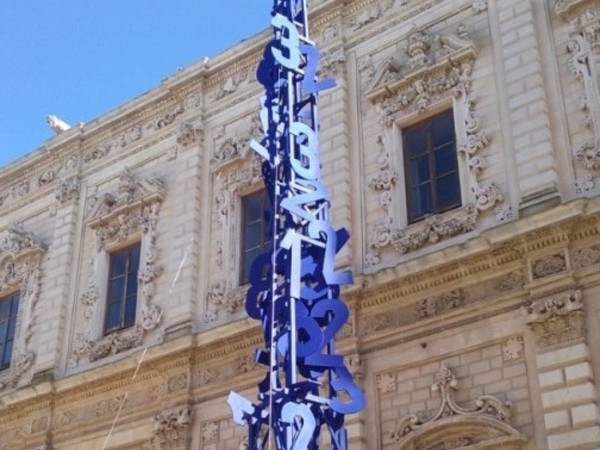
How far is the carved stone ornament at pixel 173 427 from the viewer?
1339 cm

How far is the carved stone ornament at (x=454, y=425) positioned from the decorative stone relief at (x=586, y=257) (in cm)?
170

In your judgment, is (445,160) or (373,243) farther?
(445,160)

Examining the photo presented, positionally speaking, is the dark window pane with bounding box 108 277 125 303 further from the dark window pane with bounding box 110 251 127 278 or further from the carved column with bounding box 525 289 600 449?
the carved column with bounding box 525 289 600 449

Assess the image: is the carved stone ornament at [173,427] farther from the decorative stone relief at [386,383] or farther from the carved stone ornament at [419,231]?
the carved stone ornament at [419,231]

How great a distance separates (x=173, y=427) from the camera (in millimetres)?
13531

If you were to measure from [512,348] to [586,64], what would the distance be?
3.56 m

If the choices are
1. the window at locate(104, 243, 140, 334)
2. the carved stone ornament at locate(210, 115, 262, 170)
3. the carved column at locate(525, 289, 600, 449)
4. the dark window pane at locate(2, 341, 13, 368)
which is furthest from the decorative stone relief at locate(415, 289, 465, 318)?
the dark window pane at locate(2, 341, 13, 368)

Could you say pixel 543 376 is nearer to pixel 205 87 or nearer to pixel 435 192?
pixel 435 192

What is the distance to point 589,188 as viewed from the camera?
11250 millimetres

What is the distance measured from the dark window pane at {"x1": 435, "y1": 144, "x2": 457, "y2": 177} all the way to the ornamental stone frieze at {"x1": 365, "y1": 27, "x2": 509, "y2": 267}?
0.27 m

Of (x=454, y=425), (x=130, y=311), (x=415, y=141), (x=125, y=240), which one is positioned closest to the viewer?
(x=454, y=425)

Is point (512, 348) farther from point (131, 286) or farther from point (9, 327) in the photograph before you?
point (9, 327)

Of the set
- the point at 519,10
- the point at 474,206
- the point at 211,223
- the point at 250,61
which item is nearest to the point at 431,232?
the point at 474,206

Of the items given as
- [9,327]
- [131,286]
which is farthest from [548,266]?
[9,327]
